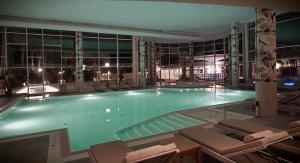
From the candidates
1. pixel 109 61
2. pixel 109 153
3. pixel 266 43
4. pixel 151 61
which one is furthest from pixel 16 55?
pixel 266 43

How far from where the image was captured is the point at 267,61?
18.1ft

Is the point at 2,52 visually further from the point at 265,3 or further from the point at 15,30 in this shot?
the point at 265,3

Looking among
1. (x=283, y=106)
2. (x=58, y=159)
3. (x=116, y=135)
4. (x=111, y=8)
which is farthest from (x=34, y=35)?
(x=283, y=106)

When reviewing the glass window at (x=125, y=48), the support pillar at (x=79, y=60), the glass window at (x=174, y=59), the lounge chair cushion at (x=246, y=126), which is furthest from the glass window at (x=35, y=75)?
the lounge chair cushion at (x=246, y=126)

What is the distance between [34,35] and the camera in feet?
45.9

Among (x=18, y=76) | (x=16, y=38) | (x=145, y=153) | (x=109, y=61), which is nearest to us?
(x=145, y=153)

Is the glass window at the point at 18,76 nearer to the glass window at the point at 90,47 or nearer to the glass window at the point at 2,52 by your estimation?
the glass window at the point at 2,52

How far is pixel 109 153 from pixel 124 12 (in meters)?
8.85

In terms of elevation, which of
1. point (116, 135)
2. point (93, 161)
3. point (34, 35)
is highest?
point (34, 35)

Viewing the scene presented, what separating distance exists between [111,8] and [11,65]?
8.19m

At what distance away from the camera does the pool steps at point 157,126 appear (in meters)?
5.67

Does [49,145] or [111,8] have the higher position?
[111,8]

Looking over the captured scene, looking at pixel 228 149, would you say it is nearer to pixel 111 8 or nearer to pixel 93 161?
pixel 93 161

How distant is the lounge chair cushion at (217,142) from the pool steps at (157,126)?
6.87 ft
